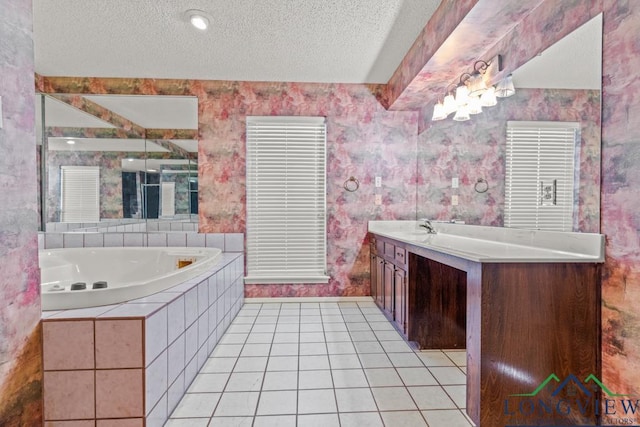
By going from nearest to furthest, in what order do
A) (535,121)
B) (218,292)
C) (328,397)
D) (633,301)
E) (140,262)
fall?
(633,301) < (328,397) < (535,121) < (218,292) < (140,262)

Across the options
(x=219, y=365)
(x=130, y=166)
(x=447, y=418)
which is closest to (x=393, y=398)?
(x=447, y=418)

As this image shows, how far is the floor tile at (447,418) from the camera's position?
56.4 inches

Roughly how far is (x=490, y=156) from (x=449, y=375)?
150cm

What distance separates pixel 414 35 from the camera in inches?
90.4

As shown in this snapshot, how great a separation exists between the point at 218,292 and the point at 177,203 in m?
1.34

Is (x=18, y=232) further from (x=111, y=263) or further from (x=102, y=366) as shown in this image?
(x=111, y=263)

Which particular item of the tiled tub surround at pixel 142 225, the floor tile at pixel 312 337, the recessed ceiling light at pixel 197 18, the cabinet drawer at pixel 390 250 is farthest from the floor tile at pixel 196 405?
the recessed ceiling light at pixel 197 18

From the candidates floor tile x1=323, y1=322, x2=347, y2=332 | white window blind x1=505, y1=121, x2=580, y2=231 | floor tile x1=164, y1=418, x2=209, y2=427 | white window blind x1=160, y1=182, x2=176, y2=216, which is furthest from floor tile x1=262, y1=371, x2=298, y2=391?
white window blind x1=160, y1=182, x2=176, y2=216

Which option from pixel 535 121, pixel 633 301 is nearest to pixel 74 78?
pixel 535 121

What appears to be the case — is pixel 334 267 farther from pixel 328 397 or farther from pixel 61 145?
pixel 61 145

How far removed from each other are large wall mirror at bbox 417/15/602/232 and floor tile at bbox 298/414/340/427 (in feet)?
4.97

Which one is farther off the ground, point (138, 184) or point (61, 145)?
point (61, 145)

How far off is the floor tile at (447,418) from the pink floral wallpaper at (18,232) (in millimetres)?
1709

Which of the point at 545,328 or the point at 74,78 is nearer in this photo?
the point at 545,328
